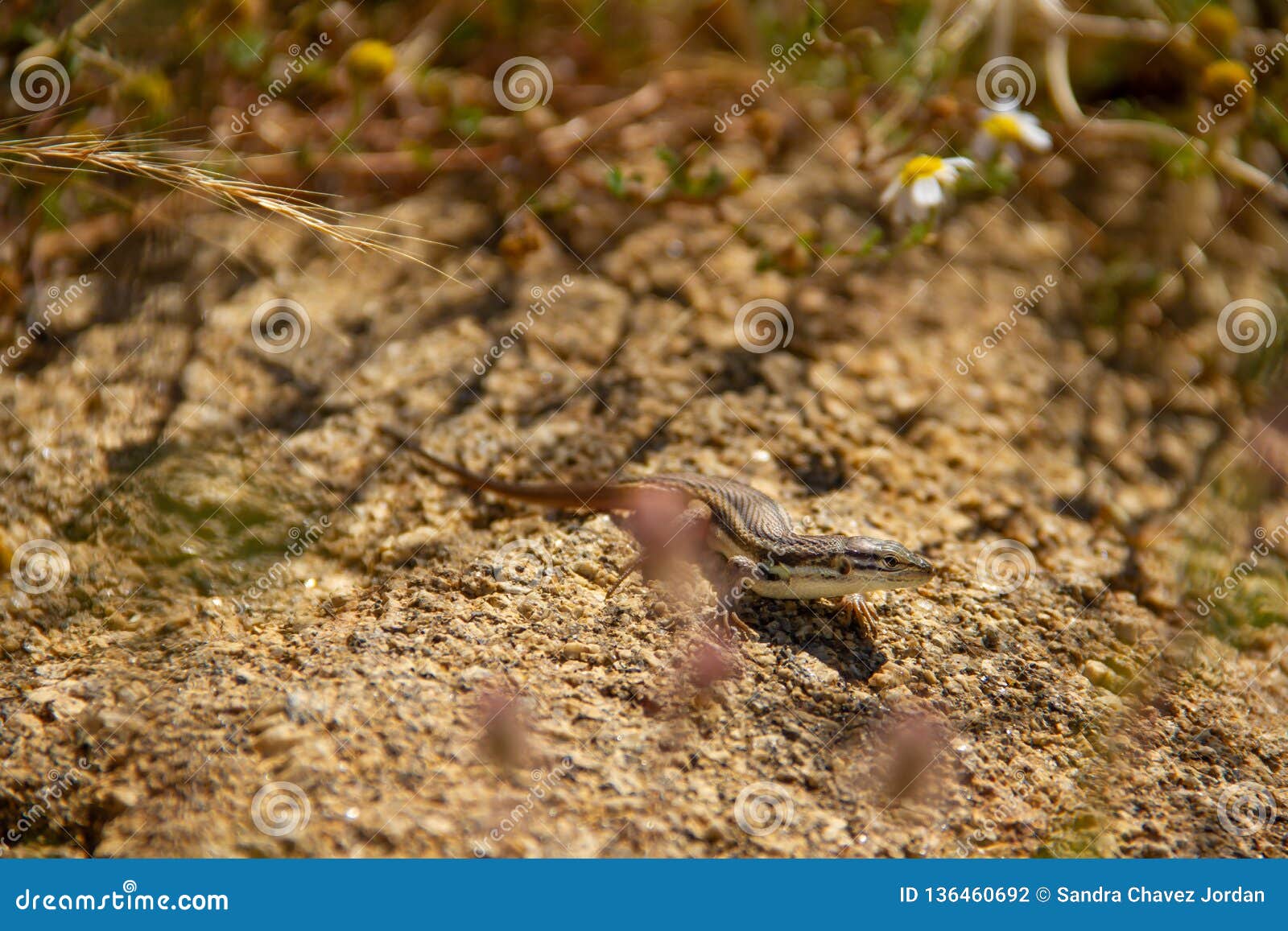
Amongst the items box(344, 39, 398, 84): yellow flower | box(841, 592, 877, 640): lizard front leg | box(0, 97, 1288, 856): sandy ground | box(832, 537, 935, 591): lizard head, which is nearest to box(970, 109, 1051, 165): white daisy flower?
box(0, 97, 1288, 856): sandy ground

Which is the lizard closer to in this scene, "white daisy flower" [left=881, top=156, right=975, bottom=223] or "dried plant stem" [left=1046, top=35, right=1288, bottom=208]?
"white daisy flower" [left=881, top=156, right=975, bottom=223]

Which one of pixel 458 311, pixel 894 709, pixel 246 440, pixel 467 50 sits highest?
pixel 467 50

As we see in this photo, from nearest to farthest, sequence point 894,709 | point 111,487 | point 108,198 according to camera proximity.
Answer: point 894,709
point 111,487
point 108,198

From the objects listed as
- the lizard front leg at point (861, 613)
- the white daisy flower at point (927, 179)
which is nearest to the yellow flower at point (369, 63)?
the white daisy flower at point (927, 179)

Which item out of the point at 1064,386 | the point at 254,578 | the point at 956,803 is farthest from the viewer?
the point at 1064,386

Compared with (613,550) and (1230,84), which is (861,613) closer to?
(613,550)

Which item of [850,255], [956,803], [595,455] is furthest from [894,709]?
[850,255]

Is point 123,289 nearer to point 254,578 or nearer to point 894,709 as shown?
point 254,578

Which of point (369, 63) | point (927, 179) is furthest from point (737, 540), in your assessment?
point (369, 63)

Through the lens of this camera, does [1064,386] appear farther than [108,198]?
Yes
